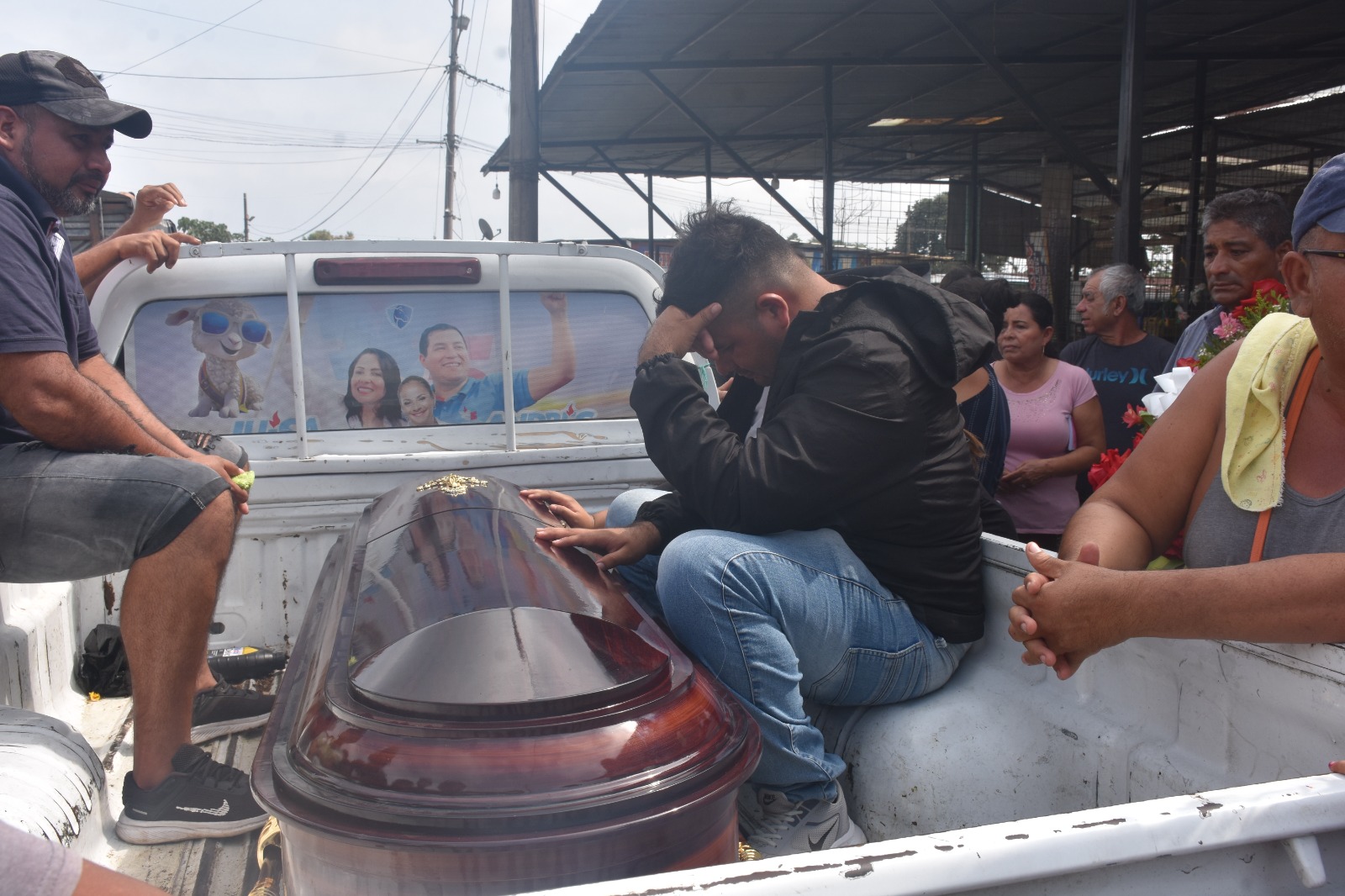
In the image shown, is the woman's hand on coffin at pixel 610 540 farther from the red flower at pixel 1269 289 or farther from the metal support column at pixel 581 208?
the metal support column at pixel 581 208

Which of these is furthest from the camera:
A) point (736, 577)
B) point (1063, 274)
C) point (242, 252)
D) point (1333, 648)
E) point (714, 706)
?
point (1063, 274)

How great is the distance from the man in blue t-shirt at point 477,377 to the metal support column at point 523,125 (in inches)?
206

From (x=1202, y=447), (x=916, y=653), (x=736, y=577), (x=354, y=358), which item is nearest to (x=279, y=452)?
(x=354, y=358)

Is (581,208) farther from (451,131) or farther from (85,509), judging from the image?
(451,131)

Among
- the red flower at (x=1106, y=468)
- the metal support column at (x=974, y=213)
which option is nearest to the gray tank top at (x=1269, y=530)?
the red flower at (x=1106, y=468)

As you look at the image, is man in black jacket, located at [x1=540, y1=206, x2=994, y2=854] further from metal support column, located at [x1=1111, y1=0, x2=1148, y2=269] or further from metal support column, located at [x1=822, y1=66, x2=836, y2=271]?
metal support column, located at [x1=822, y1=66, x2=836, y2=271]

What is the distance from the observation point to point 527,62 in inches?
336

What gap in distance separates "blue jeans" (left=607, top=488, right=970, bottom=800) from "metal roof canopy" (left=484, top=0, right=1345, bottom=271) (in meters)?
4.80

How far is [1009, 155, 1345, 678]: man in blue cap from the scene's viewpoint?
1.46m

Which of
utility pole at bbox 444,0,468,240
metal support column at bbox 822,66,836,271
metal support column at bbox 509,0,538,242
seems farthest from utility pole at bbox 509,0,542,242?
utility pole at bbox 444,0,468,240

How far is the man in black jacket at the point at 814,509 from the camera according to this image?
1.85 m

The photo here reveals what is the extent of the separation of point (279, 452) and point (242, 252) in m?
0.70

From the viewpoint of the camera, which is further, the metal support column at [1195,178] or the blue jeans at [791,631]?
the metal support column at [1195,178]

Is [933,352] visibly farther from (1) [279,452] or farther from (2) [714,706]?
(1) [279,452]
